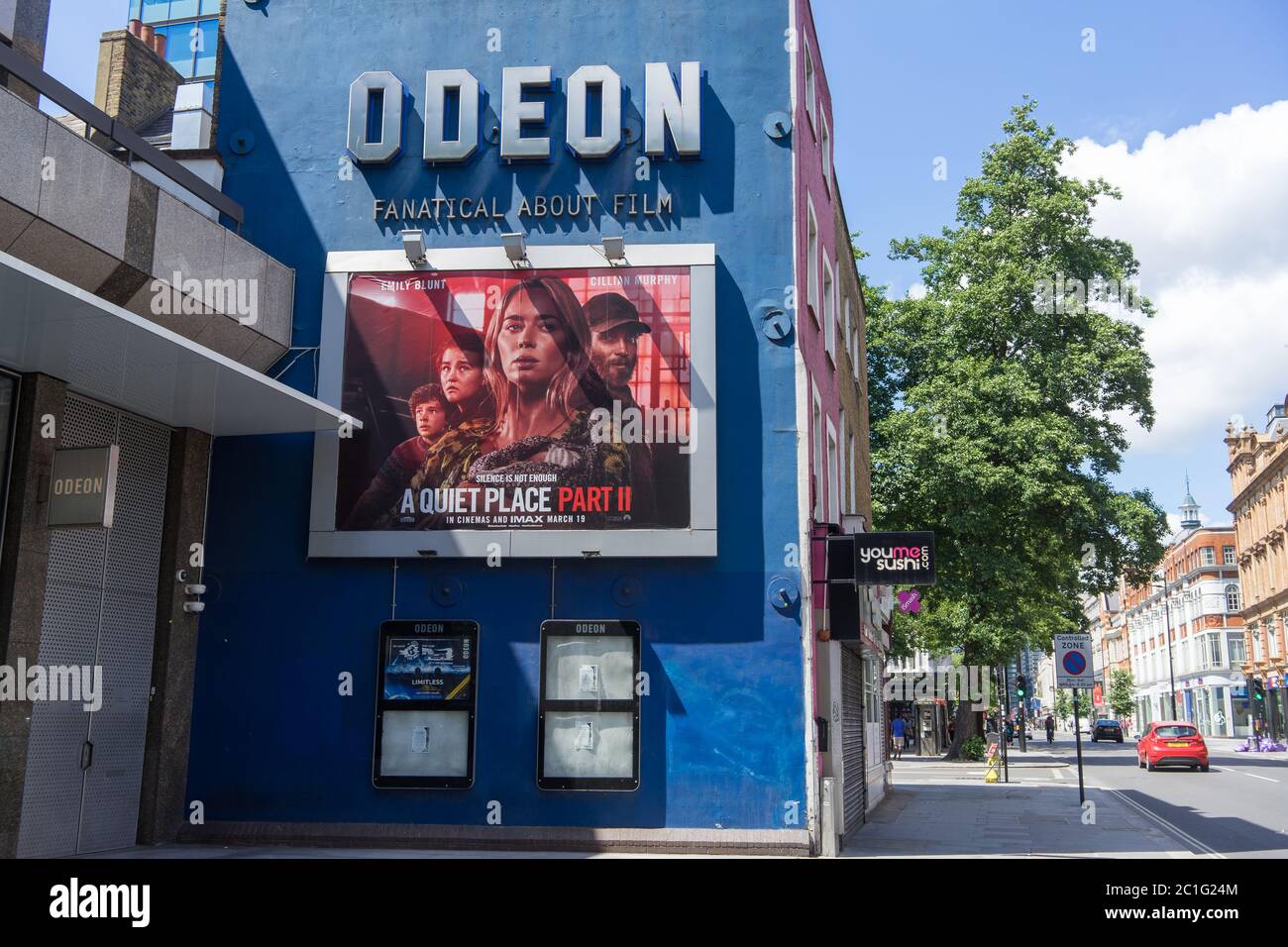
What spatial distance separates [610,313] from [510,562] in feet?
11.9

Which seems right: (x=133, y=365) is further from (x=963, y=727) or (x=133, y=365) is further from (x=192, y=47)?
(x=963, y=727)

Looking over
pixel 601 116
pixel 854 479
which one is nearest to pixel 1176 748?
pixel 854 479

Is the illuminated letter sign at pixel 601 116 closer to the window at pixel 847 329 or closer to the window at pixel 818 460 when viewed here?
the window at pixel 818 460

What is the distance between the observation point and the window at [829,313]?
66.0ft

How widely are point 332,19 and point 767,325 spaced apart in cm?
797

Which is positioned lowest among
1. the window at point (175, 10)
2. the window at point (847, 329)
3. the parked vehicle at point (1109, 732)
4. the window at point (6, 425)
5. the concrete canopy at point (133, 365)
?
the parked vehicle at point (1109, 732)

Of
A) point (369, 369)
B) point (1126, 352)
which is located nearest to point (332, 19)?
point (369, 369)

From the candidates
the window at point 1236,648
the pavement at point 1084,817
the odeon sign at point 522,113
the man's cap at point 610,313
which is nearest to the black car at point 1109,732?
the window at point 1236,648

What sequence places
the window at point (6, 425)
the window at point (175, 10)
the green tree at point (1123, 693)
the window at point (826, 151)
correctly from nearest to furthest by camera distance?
the window at point (6, 425), the window at point (826, 151), the window at point (175, 10), the green tree at point (1123, 693)

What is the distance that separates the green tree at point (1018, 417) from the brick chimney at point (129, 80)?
2422 cm

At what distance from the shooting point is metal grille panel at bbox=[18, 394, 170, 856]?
12461mm

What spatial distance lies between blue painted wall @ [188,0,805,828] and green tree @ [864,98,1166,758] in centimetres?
2255

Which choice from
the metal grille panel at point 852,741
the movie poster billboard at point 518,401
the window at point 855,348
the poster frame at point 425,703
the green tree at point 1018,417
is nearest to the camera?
the poster frame at point 425,703
